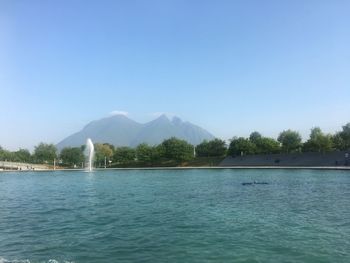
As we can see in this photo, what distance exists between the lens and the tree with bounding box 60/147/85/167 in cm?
13134

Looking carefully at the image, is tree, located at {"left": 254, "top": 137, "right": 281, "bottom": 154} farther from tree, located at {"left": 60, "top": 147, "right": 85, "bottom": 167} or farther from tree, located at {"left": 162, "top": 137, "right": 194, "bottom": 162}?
tree, located at {"left": 60, "top": 147, "right": 85, "bottom": 167}

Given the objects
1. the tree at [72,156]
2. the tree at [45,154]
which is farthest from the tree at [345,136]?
the tree at [45,154]

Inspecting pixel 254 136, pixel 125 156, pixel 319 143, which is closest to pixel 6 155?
pixel 125 156

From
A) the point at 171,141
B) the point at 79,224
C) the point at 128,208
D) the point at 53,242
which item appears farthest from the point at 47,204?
the point at 171,141

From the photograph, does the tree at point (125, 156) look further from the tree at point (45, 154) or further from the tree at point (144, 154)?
the tree at point (45, 154)

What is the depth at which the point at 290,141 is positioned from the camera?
11175 cm

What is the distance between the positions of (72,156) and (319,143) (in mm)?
75900

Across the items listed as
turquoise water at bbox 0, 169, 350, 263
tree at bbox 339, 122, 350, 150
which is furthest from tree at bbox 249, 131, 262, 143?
turquoise water at bbox 0, 169, 350, 263

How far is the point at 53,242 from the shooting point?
45.3 feet

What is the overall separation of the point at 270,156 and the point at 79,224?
281 feet

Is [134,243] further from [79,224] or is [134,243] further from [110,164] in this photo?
[110,164]

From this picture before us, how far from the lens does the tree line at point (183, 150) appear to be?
3957 inches

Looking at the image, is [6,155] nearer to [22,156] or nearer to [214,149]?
[22,156]

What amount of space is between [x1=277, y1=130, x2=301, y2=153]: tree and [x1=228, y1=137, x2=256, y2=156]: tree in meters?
8.54
